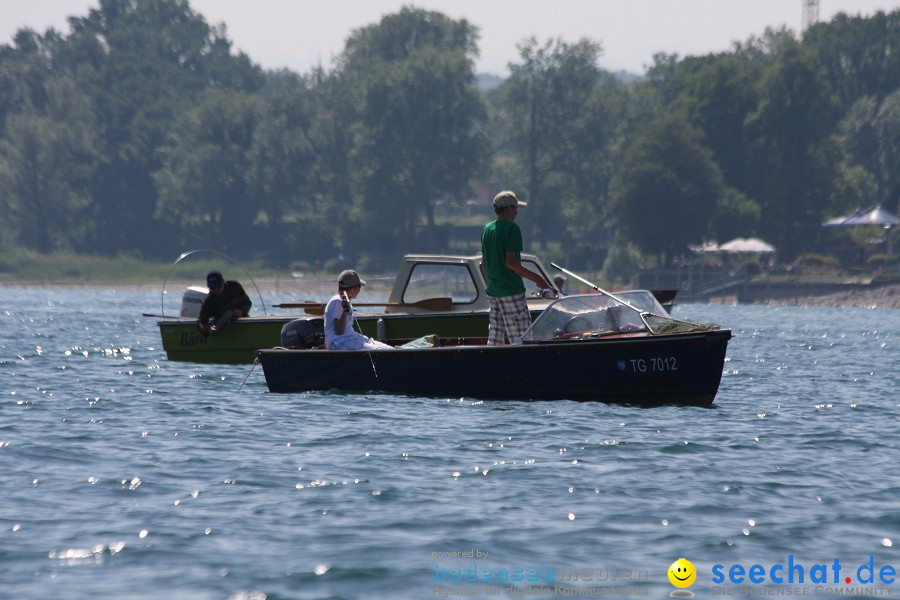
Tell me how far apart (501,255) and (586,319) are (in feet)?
3.88

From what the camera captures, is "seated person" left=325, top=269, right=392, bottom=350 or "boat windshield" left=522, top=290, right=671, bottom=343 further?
"seated person" left=325, top=269, right=392, bottom=350

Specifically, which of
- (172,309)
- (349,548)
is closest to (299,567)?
(349,548)

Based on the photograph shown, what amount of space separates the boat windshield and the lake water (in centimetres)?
80

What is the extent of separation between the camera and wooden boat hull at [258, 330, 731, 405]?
14719 mm

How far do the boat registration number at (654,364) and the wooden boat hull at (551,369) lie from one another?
1cm

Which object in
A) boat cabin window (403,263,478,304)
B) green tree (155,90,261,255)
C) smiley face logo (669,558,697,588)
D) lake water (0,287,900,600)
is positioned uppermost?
green tree (155,90,261,255)

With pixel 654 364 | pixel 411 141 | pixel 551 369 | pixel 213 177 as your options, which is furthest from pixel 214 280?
pixel 213 177

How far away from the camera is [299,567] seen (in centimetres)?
816

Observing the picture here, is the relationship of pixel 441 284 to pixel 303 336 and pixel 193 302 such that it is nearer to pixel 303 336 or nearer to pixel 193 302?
pixel 303 336

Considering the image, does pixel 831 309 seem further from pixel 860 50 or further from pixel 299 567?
pixel 299 567

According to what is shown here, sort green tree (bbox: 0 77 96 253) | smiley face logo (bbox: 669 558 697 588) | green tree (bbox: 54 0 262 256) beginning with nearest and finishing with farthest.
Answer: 1. smiley face logo (bbox: 669 558 697 588)
2. green tree (bbox: 0 77 96 253)
3. green tree (bbox: 54 0 262 256)

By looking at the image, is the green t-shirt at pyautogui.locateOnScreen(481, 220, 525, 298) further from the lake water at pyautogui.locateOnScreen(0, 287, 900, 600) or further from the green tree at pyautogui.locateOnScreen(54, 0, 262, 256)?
the green tree at pyautogui.locateOnScreen(54, 0, 262, 256)

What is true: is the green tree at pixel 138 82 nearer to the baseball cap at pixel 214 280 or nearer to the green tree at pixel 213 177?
the green tree at pixel 213 177

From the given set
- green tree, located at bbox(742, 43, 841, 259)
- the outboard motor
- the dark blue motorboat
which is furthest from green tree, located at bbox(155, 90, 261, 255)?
the dark blue motorboat
